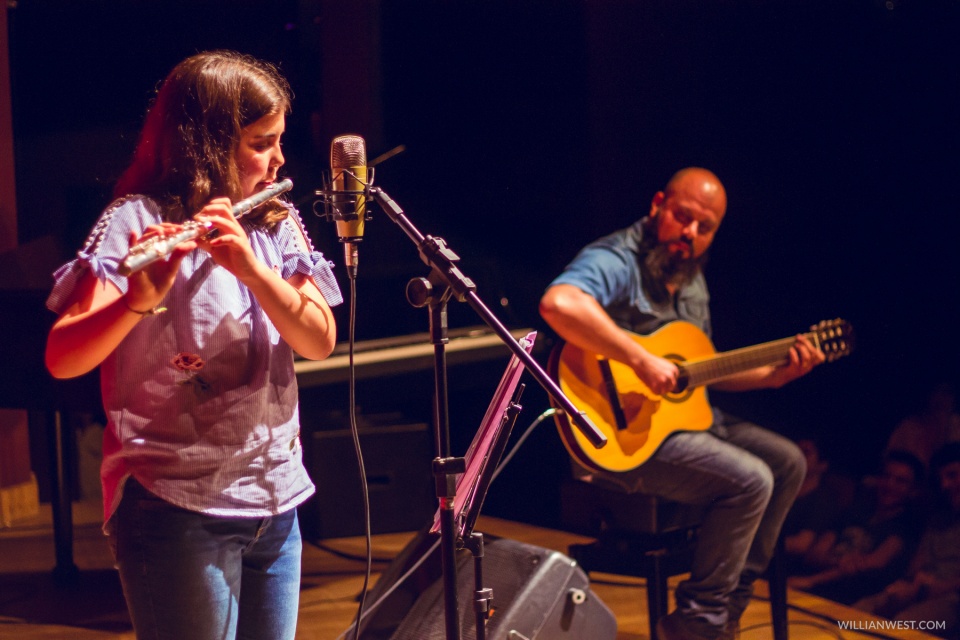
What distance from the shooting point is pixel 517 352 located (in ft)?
5.44

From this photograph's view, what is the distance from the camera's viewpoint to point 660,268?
3369mm

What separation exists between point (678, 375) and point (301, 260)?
6.11 feet

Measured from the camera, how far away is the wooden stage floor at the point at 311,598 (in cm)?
346

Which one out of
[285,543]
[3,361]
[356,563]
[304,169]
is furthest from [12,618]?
[285,543]

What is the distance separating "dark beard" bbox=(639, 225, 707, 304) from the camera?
3.36m

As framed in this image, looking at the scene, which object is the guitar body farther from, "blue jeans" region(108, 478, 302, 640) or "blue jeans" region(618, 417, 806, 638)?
"blue jeans" region(108, 478, 302, 640)

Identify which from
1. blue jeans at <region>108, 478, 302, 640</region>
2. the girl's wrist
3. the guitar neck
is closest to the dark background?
the guitar neck

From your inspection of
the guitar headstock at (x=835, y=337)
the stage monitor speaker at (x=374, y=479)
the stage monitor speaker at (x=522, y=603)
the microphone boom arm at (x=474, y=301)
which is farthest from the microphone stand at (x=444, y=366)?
the stage monitor speaker at (x=374, y=479)

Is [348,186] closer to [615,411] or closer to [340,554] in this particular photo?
[615,411]

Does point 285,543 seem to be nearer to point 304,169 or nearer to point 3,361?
point 3,361

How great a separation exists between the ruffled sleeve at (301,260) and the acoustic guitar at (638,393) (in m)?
1.47

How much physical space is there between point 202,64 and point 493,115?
10.3 feet

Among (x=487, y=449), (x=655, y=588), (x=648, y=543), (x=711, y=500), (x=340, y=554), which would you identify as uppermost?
(x=487, y=449)

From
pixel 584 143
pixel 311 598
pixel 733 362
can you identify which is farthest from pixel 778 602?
pixel 584 143
